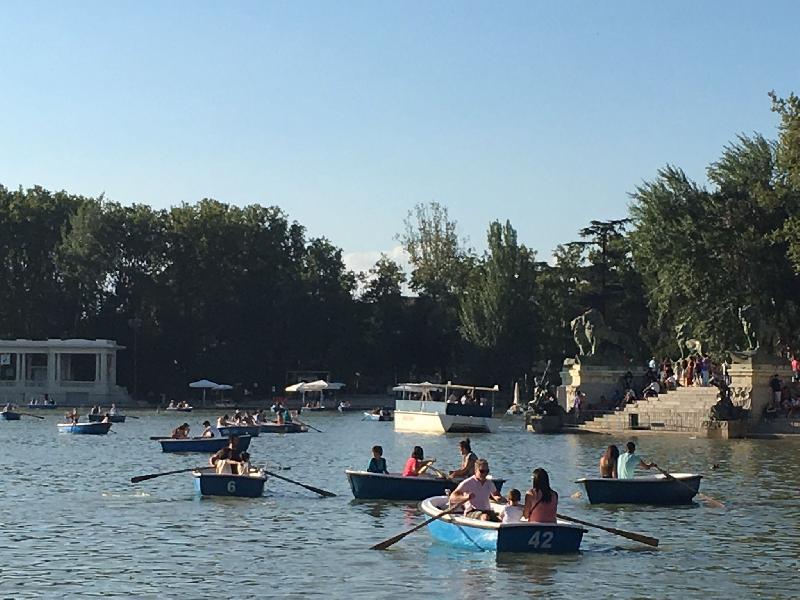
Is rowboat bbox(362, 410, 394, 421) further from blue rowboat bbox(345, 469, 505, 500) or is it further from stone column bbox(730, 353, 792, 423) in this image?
blue rowboat bbox(345, 469, 505, 500)

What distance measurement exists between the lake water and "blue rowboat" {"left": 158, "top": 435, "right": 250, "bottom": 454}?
3905 mm

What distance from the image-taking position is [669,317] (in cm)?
8069

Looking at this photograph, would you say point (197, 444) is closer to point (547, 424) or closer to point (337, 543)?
point (547, 424)

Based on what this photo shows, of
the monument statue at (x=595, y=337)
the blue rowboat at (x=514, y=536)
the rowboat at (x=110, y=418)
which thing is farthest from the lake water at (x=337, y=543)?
the rowboat at (x=110, y=418)

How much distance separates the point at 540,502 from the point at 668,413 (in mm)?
38545

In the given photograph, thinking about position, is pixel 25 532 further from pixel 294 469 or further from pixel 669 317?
pixel 669 317

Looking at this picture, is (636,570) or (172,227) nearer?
(636,570)

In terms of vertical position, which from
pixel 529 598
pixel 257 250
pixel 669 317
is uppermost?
pixel 257 250

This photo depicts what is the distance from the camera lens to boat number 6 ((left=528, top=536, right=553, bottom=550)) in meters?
22.3

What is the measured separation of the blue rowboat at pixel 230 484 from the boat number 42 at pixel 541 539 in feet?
37.3

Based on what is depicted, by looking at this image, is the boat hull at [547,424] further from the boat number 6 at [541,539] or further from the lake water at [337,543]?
the boat number 6 at [541,539]

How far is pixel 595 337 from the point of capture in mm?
70250

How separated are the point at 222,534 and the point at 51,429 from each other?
4887cm

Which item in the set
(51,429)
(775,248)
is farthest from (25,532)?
(51,429)
